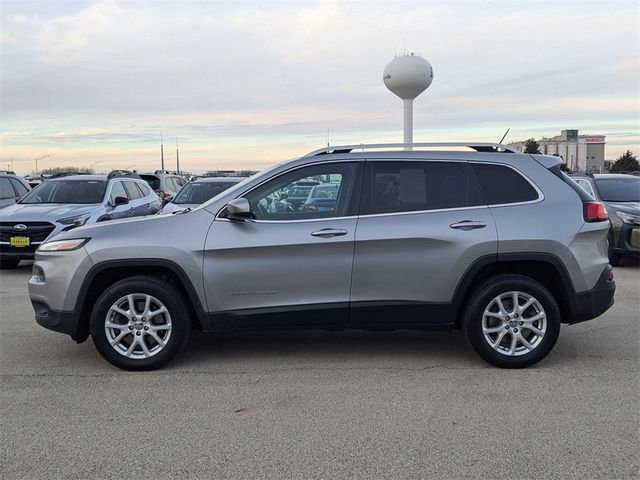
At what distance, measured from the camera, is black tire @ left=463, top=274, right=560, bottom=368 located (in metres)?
4.76

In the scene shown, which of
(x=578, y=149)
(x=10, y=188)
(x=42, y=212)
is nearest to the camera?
(x=42, y=212)

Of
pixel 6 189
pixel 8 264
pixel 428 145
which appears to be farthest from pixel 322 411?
pixel 6 189

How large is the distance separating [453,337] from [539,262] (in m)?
1.34

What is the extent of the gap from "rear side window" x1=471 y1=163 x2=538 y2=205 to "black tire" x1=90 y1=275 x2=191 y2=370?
8.79 ft

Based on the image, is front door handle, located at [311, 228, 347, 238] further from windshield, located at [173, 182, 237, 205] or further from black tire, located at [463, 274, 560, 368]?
windshield, located at [173, 182, 237, 205]

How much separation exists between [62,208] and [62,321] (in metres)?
5.99

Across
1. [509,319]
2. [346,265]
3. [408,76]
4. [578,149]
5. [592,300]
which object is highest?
[408,76]

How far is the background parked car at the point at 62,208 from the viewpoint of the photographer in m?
9.52

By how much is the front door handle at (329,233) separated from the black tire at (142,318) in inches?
48.3

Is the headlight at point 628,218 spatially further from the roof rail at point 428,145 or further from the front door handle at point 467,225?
the front door handle at point 467,225

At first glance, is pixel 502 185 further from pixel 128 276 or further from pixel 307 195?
pixel 128 276

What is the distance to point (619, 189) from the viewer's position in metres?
11.2

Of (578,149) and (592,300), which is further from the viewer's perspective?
(578,149)

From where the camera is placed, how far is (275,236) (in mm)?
4707
